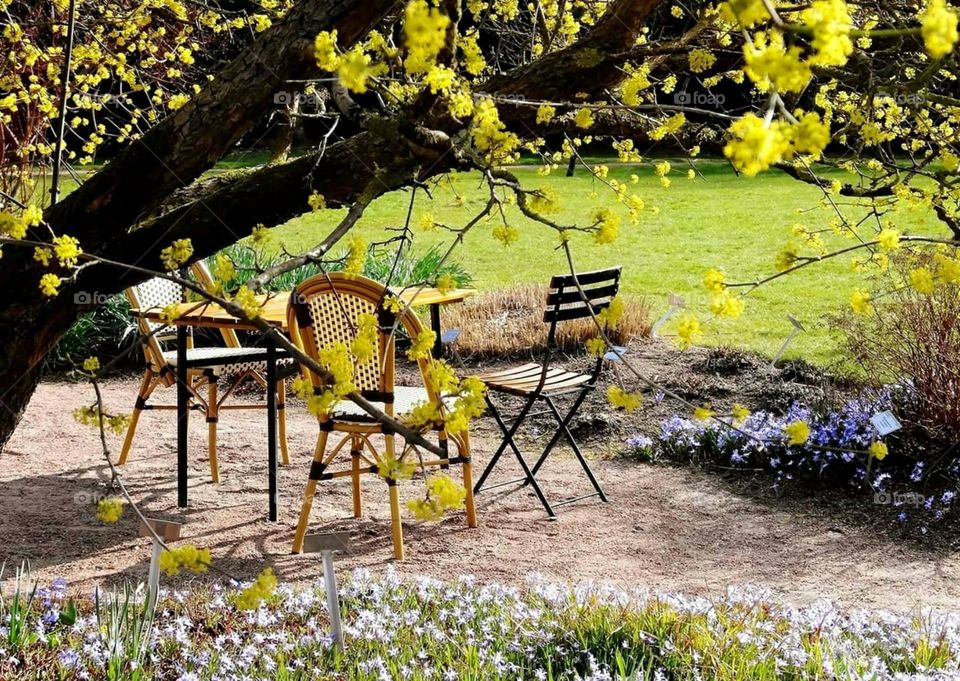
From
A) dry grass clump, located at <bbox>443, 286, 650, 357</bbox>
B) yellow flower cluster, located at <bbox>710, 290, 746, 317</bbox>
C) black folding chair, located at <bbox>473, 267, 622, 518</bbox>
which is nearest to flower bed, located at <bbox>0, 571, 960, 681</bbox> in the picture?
yellow flower cluster, located at <bbox>710, 290, 746, 317</bbox>

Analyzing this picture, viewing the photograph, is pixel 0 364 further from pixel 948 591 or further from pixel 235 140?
pixel 948 591

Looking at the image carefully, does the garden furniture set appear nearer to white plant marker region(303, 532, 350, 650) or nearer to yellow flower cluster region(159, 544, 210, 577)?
white plant marker region(303, 532, 350, 650)

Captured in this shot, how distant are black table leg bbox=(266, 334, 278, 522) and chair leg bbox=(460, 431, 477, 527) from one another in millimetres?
812

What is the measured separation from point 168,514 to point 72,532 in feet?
1.40

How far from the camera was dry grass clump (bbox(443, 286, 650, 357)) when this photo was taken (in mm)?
8047

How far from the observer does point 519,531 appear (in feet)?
16.8

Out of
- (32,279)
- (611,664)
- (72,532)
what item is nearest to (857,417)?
(611,664)

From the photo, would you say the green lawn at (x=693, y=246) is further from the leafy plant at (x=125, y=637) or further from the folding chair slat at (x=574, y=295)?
the leafy plant at (x=125, y=637)

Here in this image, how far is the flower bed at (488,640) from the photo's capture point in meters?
3.27

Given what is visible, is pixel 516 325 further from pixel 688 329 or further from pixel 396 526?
pixel 688 329

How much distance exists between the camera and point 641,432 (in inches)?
259

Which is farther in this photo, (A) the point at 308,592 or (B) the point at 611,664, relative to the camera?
(A) the point at 308,592

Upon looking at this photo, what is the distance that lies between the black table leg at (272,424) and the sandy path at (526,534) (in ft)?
0.38

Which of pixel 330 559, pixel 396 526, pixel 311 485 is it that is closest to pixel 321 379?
pixel 311 485
